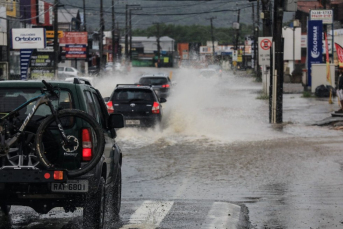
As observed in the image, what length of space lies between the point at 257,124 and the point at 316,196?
46.9 feet

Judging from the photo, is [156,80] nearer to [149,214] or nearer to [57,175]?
[149,214]

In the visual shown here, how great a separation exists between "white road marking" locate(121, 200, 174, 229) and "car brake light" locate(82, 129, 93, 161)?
5.23 feet

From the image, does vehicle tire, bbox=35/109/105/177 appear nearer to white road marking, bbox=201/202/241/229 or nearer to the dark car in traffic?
white road marking, bbox=201/202/241/229

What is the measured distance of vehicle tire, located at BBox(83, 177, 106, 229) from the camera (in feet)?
25.4

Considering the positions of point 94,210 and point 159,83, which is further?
point 159,83

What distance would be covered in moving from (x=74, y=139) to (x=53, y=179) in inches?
20.5

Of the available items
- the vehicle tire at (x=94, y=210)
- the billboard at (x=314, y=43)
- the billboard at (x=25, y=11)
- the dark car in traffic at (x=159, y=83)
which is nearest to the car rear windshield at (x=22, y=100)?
the vehicle tire at (x=94, y=210)

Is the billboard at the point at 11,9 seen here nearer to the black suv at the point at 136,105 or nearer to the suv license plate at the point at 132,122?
the black suv at the point at 136,105

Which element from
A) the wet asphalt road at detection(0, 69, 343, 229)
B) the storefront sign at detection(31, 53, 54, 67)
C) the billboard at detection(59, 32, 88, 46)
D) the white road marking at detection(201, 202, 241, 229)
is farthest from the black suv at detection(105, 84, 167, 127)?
the billboard at detection(59, 32, 88, 46)

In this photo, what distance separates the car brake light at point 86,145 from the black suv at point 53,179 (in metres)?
0.10

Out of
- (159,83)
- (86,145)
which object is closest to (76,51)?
(159,83)

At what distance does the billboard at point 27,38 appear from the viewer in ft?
175

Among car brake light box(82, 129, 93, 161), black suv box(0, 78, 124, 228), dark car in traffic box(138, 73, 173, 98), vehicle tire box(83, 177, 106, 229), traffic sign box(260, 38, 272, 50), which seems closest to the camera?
black suv box(0, 78, 124, 228)

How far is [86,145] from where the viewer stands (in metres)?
7.54
